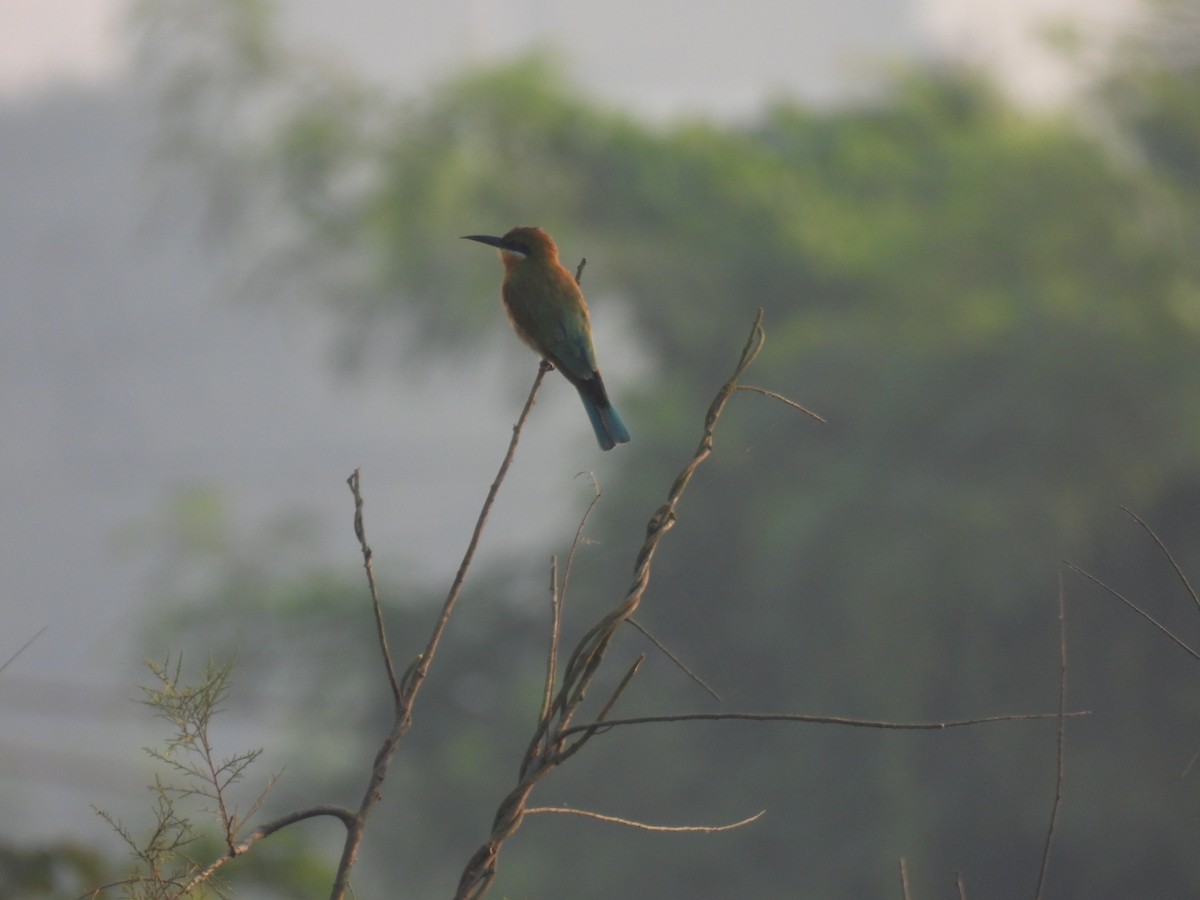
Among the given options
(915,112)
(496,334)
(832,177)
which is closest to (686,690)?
(496,334)

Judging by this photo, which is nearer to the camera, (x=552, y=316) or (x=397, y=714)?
(x=397, y=714)

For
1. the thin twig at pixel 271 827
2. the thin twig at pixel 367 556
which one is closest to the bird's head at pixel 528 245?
the thin twig at pixel 367 556

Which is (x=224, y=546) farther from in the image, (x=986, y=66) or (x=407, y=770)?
(x=986, y=66)

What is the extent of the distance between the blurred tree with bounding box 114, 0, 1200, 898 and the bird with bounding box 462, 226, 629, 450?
3.57m

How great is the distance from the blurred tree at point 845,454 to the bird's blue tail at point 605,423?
3.78 meters

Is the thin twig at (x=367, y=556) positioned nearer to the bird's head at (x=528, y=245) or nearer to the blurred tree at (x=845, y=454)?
the bird's head at (x=528, y=245)

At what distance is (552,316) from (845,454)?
6.06 m

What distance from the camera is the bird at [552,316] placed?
1399 millimetres

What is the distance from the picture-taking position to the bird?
1399mm

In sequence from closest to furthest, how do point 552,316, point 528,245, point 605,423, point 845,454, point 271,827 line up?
1. point 271,827
2. point 605,423
3. point 552,316
4. point 528,245
5. point 845,454

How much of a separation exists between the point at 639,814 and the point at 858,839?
41.9 inches

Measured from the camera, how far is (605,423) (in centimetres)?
136

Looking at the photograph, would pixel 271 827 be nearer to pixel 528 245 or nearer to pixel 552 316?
pixel 552 316

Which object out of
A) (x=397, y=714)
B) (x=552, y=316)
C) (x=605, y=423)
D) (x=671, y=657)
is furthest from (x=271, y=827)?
(x=552, y=316)
